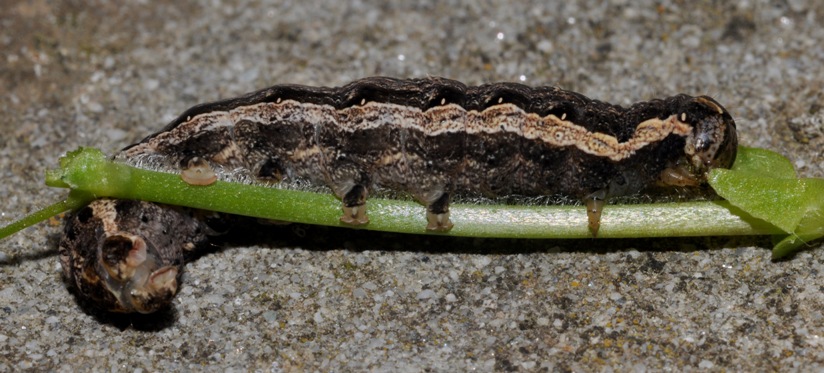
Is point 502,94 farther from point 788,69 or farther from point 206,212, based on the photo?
point 788,69

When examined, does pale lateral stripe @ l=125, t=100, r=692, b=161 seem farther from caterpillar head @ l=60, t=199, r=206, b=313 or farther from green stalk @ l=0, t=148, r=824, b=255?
caterpillar head @ l=60, t=199, r=206, b=313

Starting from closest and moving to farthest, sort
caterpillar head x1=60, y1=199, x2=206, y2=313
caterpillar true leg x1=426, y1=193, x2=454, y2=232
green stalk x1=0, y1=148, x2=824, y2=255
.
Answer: caterpillar head x1=60, y1=199, x2=206, y2=313 → green stalk x1=0, y1=148, x2=824, y2=255 → caterpillar true leg x1=426, y1=193, x2=454, y2=232

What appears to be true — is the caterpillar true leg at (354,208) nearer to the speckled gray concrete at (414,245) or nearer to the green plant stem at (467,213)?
the green plant stem at (467,213)

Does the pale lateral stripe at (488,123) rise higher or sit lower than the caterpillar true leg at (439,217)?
higher

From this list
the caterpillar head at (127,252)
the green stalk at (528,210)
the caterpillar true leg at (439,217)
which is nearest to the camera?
the caterpillar head at (127,252)

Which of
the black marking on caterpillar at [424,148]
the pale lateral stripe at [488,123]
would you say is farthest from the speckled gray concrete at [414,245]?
the pale lateral stripe at [488,123]

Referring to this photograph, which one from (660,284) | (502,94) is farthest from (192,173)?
(660,284)

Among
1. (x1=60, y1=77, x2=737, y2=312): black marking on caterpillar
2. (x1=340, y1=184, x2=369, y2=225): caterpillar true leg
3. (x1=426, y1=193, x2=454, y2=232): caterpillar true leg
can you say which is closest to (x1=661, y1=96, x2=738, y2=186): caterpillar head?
(x1=60, y1=77, x2=737, y2=312): black marking on caterpillar
